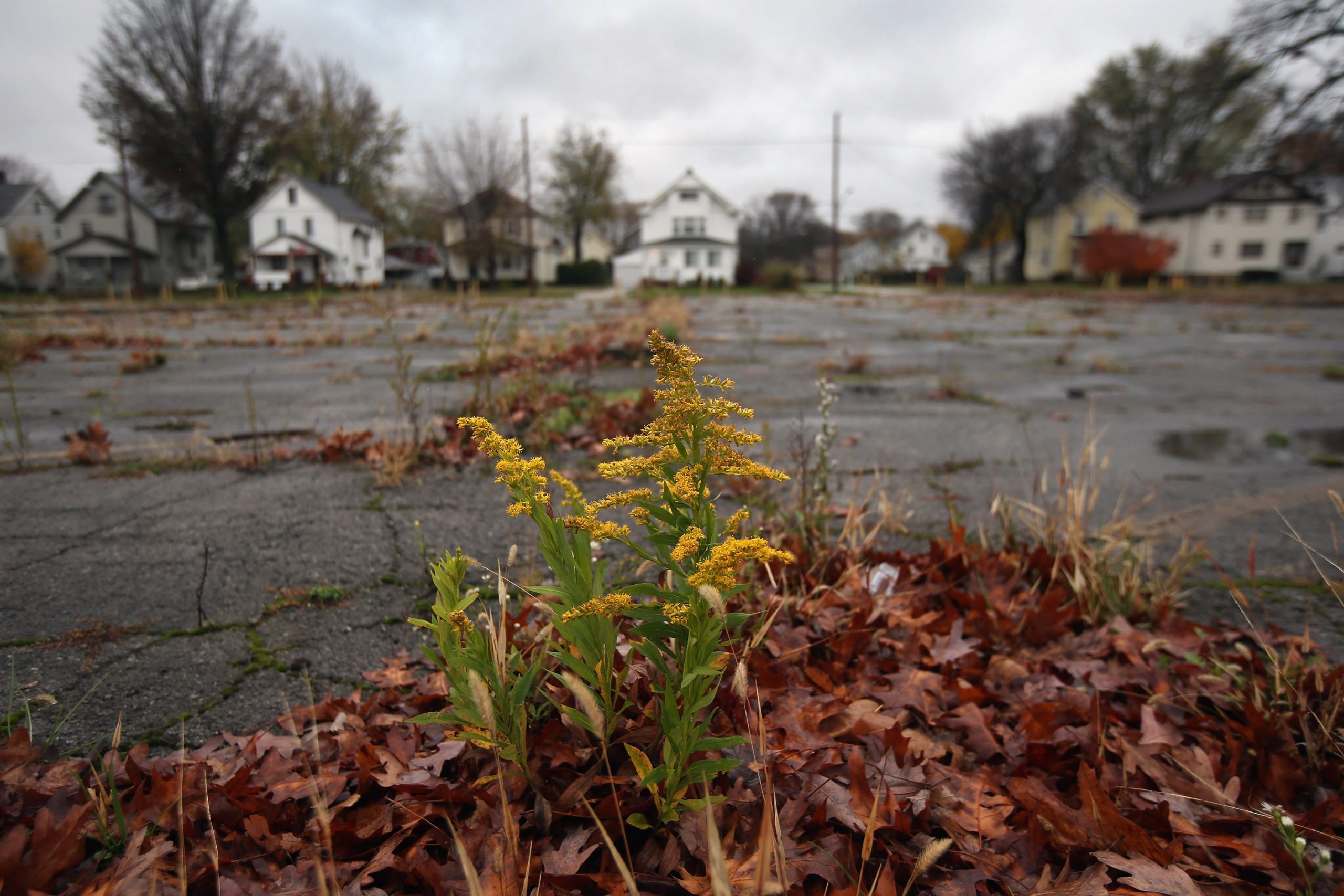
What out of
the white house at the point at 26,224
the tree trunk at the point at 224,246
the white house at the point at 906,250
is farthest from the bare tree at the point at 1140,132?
the white house at the point at 26,224

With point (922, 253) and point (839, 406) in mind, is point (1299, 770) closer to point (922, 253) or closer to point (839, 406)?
point (839, 406)

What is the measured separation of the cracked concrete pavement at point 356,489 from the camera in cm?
199

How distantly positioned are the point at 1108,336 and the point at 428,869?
15.6 metres

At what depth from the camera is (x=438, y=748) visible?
62.4 inches

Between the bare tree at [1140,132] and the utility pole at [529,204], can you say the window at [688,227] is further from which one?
the bare tree at [1140,132]

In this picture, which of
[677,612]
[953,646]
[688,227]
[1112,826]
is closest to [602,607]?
[677,612]

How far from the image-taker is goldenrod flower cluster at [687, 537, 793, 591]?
1.07m

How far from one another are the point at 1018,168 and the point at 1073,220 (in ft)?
25.6

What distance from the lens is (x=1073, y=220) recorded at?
61250 millimetres

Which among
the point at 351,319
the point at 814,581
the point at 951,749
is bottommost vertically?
the point at 951,749

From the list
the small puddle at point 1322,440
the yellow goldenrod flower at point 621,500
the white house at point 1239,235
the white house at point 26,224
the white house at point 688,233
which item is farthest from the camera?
the white house at point 688,233

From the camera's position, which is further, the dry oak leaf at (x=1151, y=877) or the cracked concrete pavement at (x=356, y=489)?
the cracked concrete pavement at (x=356, y=489)

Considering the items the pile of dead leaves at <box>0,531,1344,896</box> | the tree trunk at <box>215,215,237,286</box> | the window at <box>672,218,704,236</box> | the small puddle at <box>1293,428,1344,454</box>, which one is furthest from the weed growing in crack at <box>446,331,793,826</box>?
the window at <box>672,218,704,236</box>

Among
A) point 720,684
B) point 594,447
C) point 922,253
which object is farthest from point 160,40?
point 922,253
